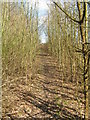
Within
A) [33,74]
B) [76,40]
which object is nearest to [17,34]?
[76,40]

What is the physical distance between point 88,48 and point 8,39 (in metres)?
2.29

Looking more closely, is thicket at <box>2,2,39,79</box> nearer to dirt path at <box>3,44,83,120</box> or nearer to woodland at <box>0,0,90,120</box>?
woodland at <box>0,0,90,120</box>

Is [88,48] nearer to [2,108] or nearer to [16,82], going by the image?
[2,108]

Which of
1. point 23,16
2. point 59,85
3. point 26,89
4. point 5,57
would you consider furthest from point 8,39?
point 59,85

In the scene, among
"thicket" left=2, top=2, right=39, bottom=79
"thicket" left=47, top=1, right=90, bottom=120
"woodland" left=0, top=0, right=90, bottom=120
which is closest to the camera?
"thicket" left=47, top=1, right=90, bottom=120

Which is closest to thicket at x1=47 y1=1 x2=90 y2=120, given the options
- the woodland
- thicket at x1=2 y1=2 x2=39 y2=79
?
the woodland

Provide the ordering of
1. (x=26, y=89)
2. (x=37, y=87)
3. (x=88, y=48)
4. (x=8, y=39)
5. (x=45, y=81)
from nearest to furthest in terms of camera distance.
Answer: (x=88, y=48), (x=8, y=39), (x=26, y=89), (x=37, y=87), (x=45, y=81)

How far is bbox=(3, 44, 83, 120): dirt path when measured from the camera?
10.3 feet

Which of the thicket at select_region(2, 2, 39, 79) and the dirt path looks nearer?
the dirt path

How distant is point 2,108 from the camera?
330 cm

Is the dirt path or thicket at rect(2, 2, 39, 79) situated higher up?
thicket at rect(2, 2, 39, 79)

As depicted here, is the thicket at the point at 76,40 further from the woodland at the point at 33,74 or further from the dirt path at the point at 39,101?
the dirt path at the point at 39,101

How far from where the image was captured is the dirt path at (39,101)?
3129 millimetres

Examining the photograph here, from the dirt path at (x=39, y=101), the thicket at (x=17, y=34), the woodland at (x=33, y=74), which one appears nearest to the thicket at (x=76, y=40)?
the woodland at (x=33, y=74)
